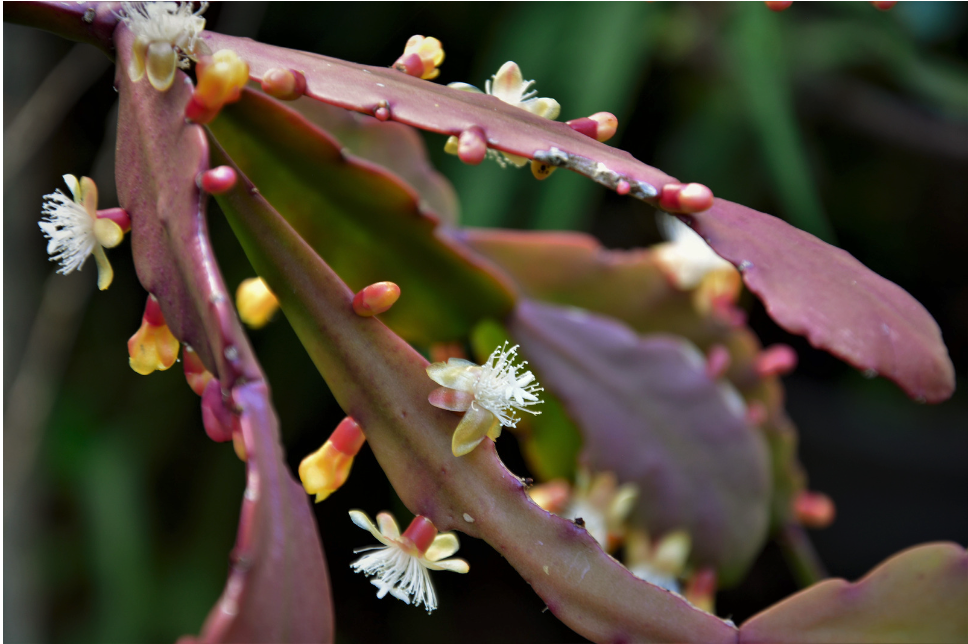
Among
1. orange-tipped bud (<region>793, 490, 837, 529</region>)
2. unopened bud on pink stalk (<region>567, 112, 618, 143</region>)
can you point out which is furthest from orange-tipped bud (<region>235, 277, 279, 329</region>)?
orange-tipped bud (<region>793, 490, 837, 529</region>)

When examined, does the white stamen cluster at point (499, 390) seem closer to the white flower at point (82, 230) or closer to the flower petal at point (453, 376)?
the flower petal at point (453, 376)

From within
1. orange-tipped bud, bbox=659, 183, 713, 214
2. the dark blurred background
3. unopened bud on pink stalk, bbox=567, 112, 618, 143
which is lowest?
the dark blurred background

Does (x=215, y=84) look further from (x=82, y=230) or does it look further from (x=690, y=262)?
(x=690, y=262)

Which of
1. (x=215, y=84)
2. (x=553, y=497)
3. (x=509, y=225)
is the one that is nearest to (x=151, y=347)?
(x=215, y=84)

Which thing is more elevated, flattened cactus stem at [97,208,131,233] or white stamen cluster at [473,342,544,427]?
flattened cactus stem at [97,208,131,233]

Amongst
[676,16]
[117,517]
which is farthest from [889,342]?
[117,517]

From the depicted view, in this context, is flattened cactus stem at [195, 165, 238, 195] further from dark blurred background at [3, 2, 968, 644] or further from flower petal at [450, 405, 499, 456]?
dark blurred background at [3, 2, 968, 644]

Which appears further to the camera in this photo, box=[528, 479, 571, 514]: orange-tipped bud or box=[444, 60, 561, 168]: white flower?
box=[528, 479, 571, 514]: orange-tipped bud
